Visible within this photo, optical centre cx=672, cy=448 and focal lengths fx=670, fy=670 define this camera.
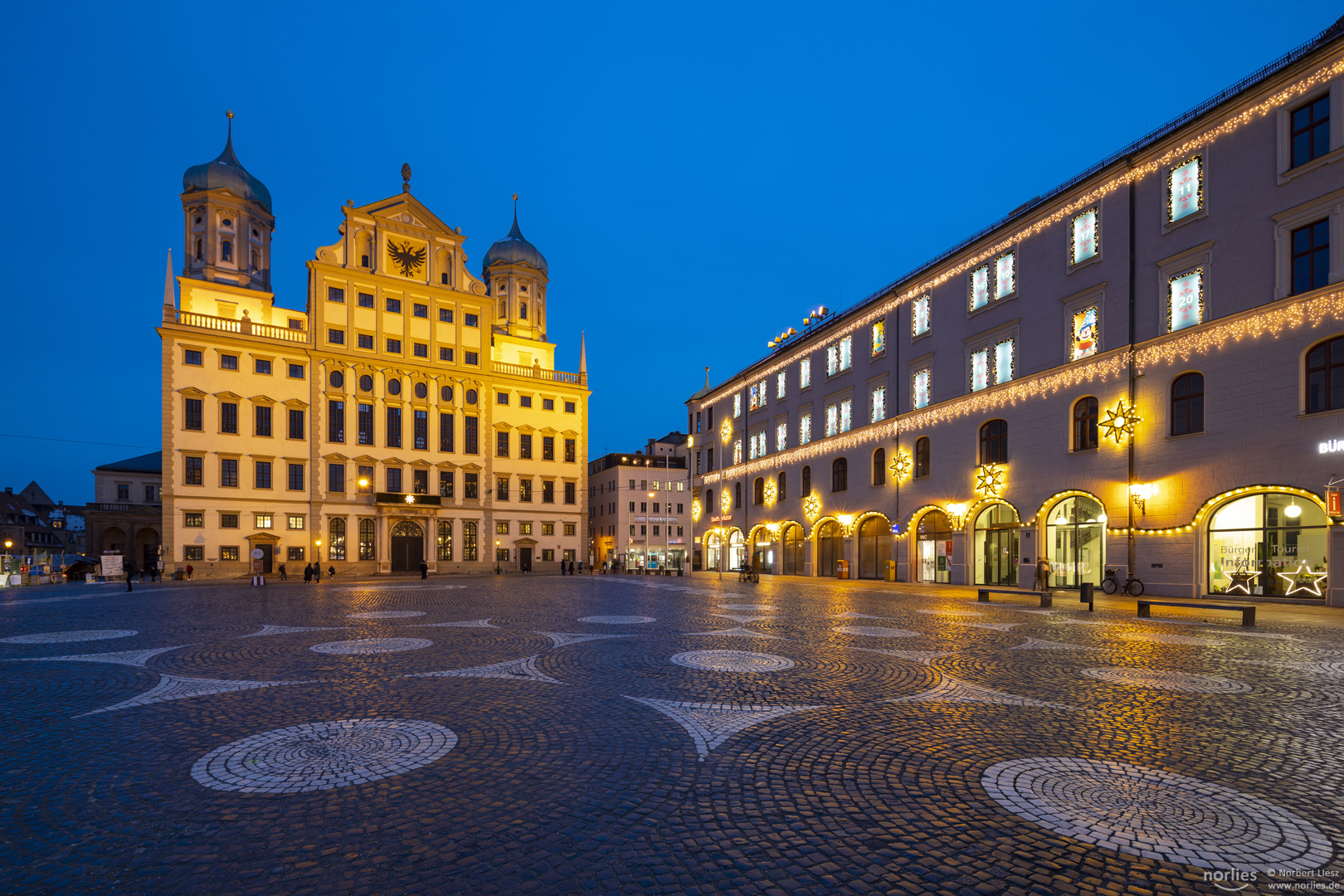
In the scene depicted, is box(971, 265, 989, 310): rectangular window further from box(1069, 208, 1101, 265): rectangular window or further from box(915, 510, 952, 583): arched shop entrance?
box(915, 510, 952, 583): arched shop entrance

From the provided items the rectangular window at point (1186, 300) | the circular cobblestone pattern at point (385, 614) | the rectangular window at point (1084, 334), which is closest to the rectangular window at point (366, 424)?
the circular cobblestone pattern at point (385, 614)

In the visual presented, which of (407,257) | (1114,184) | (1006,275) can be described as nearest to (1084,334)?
(1006,275)

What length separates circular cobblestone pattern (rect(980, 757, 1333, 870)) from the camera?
421 cm

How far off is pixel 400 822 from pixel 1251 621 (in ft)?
65.3

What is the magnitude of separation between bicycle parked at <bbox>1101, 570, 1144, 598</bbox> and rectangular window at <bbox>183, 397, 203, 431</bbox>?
5690cm

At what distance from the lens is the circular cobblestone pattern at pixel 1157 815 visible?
13.8 feet

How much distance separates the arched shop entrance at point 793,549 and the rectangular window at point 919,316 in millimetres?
16065

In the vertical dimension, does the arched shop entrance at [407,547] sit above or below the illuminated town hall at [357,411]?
below

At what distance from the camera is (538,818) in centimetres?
472

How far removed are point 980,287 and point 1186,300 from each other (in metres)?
10.2

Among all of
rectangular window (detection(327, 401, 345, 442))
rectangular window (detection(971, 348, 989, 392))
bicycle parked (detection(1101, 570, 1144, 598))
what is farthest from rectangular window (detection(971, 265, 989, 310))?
rectangular window (detection(327, 401, 345, 442))

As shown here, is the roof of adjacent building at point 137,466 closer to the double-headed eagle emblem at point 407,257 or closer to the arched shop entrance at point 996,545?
the double-headed eagle emblem at point 407,257

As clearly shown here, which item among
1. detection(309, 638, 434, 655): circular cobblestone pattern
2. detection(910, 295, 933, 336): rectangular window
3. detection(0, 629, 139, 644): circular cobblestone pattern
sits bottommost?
detection(0, 629, 139, 644): circular cobblestone pattern

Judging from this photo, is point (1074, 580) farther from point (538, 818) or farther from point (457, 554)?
point (457, 554)
